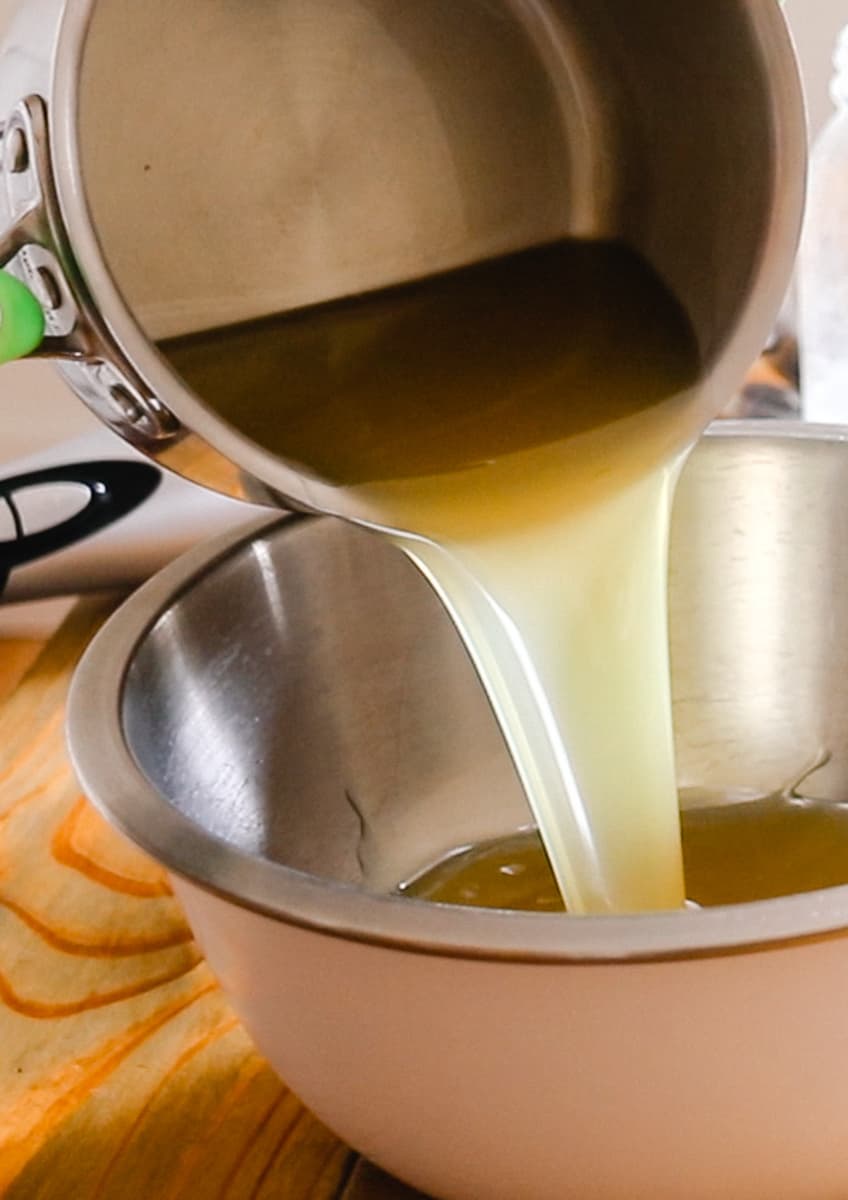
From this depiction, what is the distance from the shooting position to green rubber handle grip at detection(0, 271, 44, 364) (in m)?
0.43

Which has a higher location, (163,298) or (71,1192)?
(163,298)

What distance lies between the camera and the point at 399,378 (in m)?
0.56

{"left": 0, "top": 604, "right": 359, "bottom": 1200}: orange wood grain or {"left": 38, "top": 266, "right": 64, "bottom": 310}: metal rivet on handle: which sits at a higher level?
{"left": 38, "top": 266, "right": 64, "bottom": 310}: metal rivet on handle

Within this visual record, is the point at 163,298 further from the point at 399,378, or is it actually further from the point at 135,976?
the point at 135,976

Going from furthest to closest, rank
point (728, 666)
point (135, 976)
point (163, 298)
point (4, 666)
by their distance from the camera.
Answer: point (4, 666), point (728, 666), point (135, 976), point (163, 298)

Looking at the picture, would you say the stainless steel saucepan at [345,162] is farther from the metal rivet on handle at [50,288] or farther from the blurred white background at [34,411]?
the blurred white background at [34,411]

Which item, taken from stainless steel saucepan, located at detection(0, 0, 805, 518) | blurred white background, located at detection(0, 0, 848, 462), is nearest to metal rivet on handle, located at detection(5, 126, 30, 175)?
stainless steel saucepan, located at detection(0, 0, 805, 518)

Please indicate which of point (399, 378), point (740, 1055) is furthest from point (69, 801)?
point (740, 1055)

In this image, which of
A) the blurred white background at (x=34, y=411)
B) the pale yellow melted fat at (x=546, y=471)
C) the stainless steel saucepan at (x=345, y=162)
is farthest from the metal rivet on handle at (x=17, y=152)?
the blurred white background at (x=34, y=411)

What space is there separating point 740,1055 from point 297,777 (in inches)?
12.6

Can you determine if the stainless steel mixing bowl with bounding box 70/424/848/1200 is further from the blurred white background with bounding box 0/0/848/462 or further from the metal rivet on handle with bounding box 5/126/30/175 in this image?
the blurred white background with bounding box 0/0/848/462

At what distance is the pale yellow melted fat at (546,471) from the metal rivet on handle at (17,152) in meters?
0.11

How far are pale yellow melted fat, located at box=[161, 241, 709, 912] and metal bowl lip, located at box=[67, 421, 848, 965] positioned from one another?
0.47 feet

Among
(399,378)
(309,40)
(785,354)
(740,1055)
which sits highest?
(309,40)
